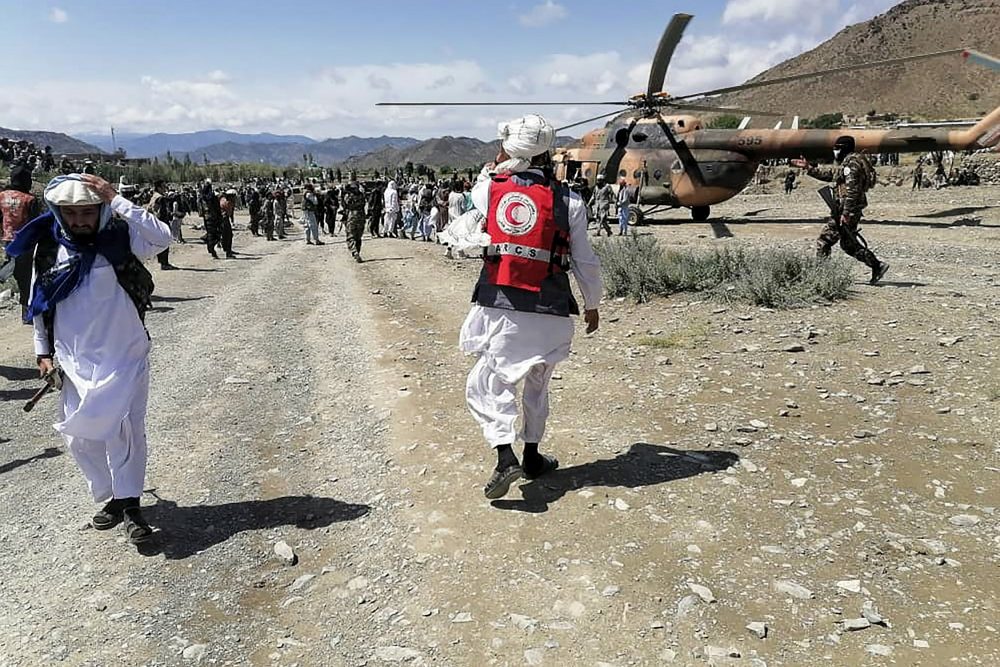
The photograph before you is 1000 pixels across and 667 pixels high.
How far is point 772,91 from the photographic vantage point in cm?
10469

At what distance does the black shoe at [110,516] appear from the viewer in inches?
149

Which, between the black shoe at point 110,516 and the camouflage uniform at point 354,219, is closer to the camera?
the black shoe at point 110,516

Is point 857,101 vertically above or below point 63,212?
above

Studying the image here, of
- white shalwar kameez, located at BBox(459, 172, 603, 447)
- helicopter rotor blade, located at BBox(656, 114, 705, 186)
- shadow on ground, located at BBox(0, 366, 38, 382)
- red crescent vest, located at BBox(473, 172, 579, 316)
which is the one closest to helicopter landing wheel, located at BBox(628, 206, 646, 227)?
helicopter rotor blade, located at BBox(656, 114, 705, 186)

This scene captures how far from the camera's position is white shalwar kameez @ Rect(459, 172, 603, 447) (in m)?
3.79

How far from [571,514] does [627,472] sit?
58cm

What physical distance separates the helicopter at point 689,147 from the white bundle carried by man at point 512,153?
12592 mm

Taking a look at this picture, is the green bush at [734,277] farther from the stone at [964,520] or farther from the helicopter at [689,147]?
the helicopter at [689,147]

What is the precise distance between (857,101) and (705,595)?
103624 millimetres

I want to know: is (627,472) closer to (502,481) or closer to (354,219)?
(502,481)

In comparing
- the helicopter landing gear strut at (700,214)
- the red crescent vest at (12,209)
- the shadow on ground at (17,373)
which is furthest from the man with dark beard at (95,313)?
the helicopter landing gear strut at (700,214)

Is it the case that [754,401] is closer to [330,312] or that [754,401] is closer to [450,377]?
[450,377]

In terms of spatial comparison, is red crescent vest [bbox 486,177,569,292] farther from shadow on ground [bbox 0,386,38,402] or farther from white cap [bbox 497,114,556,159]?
shadow on ground [bbox 0,386,38,402]

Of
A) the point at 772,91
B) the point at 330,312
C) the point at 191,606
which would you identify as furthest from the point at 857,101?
the point at 191,606
